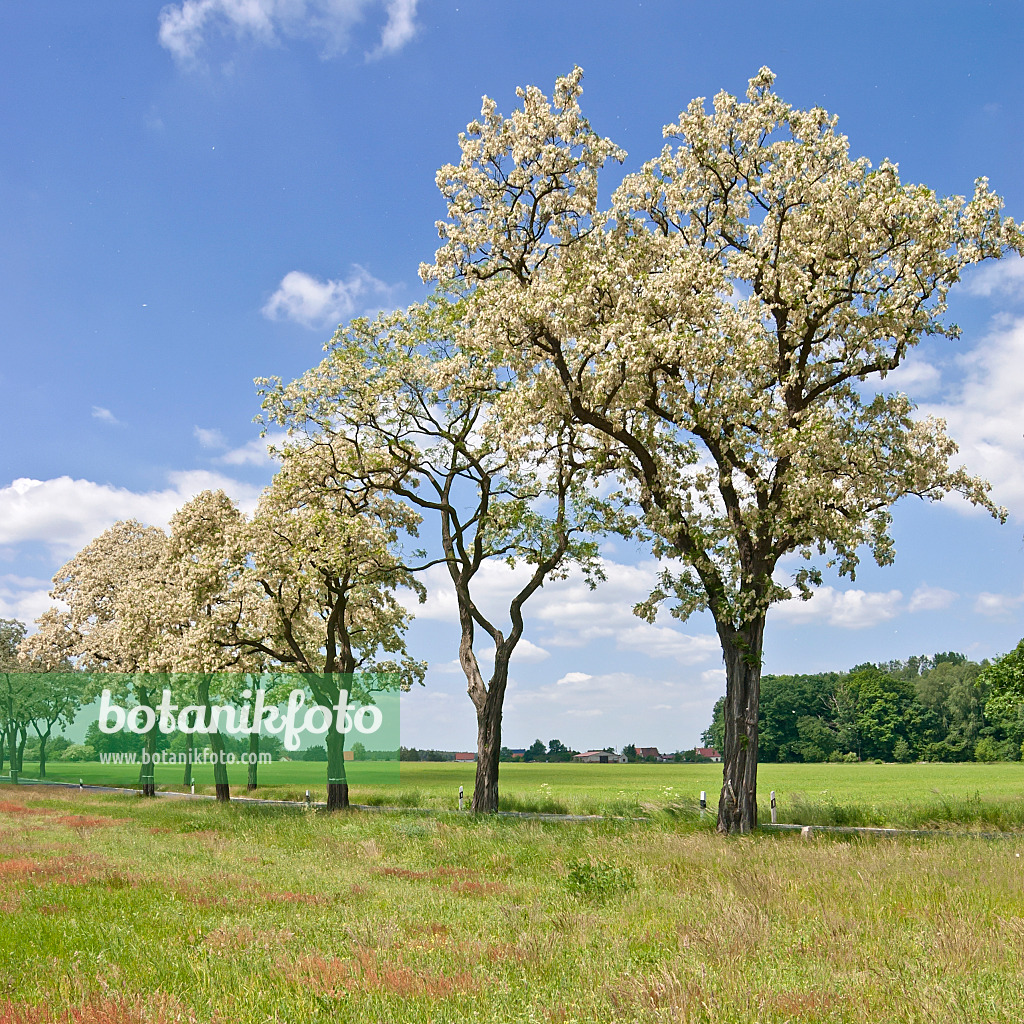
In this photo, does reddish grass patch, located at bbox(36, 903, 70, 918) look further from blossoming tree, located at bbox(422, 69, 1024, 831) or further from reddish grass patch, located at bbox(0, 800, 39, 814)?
reddish grass patch, located at bbox(0, 800, 39, 814)

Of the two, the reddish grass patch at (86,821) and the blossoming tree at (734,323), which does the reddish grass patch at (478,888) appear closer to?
the blossoming tree at (734,323)

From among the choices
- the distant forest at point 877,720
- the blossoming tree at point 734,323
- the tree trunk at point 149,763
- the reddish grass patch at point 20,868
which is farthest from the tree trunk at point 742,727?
the distant forest at point 877,720

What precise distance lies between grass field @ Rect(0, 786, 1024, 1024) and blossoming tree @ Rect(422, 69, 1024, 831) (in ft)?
26.9

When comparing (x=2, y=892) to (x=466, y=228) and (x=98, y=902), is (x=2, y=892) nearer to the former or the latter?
(x=98, y=902)

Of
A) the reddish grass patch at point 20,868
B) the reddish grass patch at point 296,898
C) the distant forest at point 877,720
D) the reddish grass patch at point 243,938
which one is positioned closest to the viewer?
the reddish grass patch at point 243,938

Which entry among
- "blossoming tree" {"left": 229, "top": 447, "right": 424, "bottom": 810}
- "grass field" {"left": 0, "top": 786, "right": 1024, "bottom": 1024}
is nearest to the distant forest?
"blossoming tree" {"left": 229, "top": 447, "right": 424, "bottom": 810}

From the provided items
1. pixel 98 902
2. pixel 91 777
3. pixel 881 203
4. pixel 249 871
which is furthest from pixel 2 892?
pixel 91 777

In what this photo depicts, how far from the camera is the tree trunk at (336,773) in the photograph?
36562mm

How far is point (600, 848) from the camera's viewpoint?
730 inches

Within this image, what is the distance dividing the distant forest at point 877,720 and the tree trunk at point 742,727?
103 m

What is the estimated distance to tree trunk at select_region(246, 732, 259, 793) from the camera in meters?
55.8

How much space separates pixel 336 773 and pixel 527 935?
95.7ft

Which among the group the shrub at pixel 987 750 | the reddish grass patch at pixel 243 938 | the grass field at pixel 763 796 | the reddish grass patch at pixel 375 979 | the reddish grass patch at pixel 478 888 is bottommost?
the shrub at pixel 987 750

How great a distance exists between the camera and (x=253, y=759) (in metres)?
57.2
